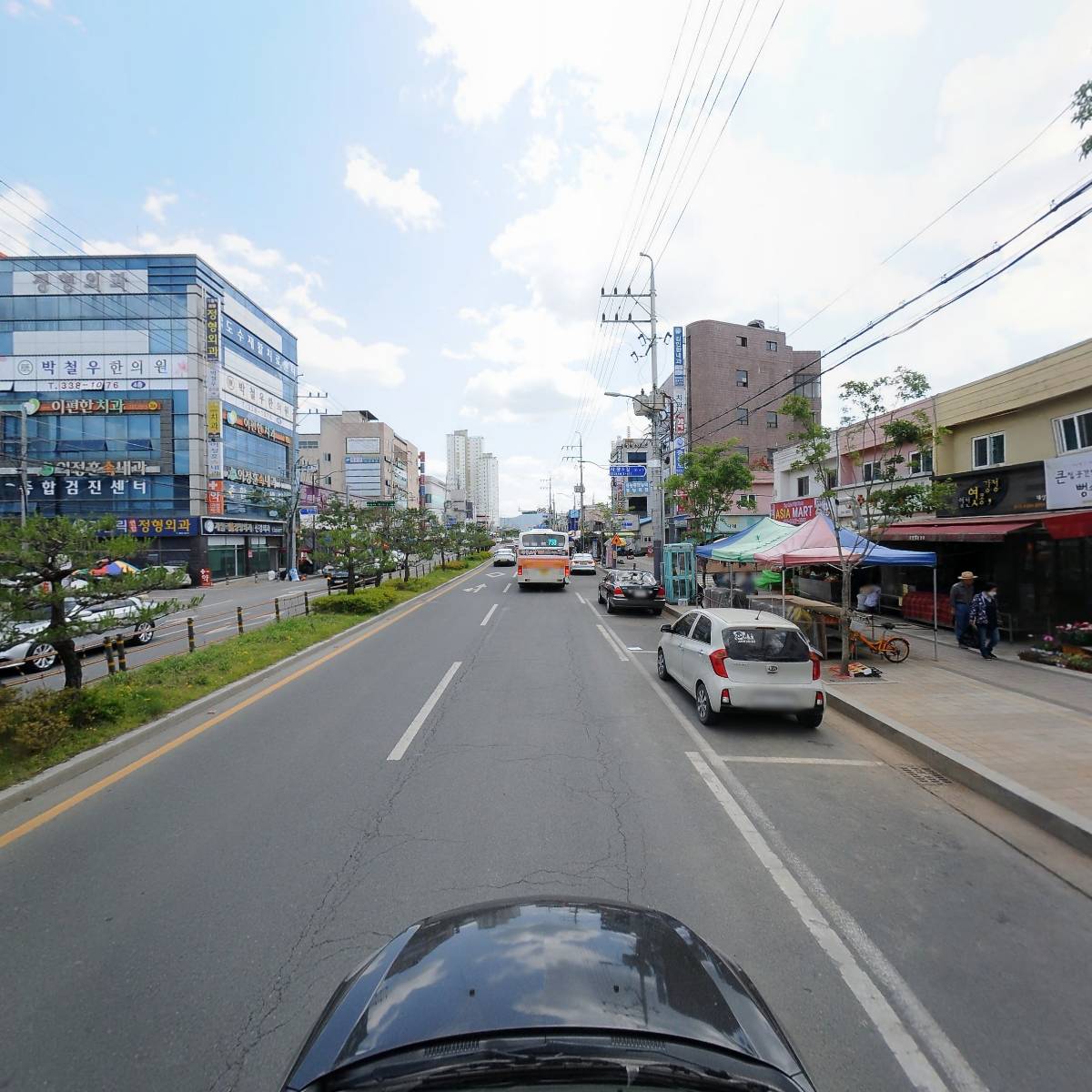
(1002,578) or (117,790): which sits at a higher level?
(1002,578)

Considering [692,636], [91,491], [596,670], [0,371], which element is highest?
[0,371]

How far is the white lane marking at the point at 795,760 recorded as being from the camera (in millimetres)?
6628

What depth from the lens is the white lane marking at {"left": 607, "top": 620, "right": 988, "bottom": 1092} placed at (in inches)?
106

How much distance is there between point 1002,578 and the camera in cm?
1464

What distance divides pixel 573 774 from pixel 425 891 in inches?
93.6


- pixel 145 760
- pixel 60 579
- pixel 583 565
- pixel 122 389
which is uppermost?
pixel 122 389

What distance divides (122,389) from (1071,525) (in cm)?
4570

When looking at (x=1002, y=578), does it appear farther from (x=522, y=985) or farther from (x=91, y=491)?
(x=91, y=491)

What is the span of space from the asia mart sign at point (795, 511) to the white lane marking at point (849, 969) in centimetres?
1782

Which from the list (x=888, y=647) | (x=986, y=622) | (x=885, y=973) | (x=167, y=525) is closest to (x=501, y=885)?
(x=885, y=973)

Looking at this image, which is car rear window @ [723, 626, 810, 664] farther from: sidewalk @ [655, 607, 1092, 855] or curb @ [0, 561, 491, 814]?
curb @ [0, 561, 491, 814]

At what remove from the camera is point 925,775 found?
634cm

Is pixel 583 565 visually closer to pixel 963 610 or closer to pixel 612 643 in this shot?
pixel 612 643

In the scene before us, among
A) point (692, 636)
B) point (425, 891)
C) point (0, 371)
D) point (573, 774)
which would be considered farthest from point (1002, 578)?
point (0, 371)
